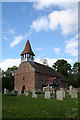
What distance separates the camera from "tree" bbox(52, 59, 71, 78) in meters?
55.0

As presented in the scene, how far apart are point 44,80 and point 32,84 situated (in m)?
4.54

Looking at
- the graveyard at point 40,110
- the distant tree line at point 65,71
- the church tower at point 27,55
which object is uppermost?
the church tower at point 27,55

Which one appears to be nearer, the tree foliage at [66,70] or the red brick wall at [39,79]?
the red brick wall at [39,79]

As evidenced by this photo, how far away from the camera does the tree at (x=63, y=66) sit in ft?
181

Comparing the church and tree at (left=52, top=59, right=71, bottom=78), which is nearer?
the church

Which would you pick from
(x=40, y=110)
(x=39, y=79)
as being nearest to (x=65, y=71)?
(x=39, y=79)

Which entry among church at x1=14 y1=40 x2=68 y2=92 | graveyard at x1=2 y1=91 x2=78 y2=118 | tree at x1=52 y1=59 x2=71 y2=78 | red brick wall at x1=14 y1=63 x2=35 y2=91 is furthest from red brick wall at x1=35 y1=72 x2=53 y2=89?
graveyard at x1=2 y1=91 x2=78 y2=118

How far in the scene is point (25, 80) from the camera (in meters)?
35.2

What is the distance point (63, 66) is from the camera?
184 ft

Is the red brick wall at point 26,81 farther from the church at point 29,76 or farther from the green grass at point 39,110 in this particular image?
the green grass at point 39,110

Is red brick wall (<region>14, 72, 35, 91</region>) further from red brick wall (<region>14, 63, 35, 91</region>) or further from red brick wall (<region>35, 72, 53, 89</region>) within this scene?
red brick wall (<region>35, 72, 53, 89</region>)

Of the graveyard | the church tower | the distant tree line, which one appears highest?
the church tower

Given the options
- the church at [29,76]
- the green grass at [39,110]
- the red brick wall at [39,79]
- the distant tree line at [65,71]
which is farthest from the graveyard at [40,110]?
the distant tree line at [65,71]

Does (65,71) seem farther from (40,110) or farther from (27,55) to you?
(40,110)
